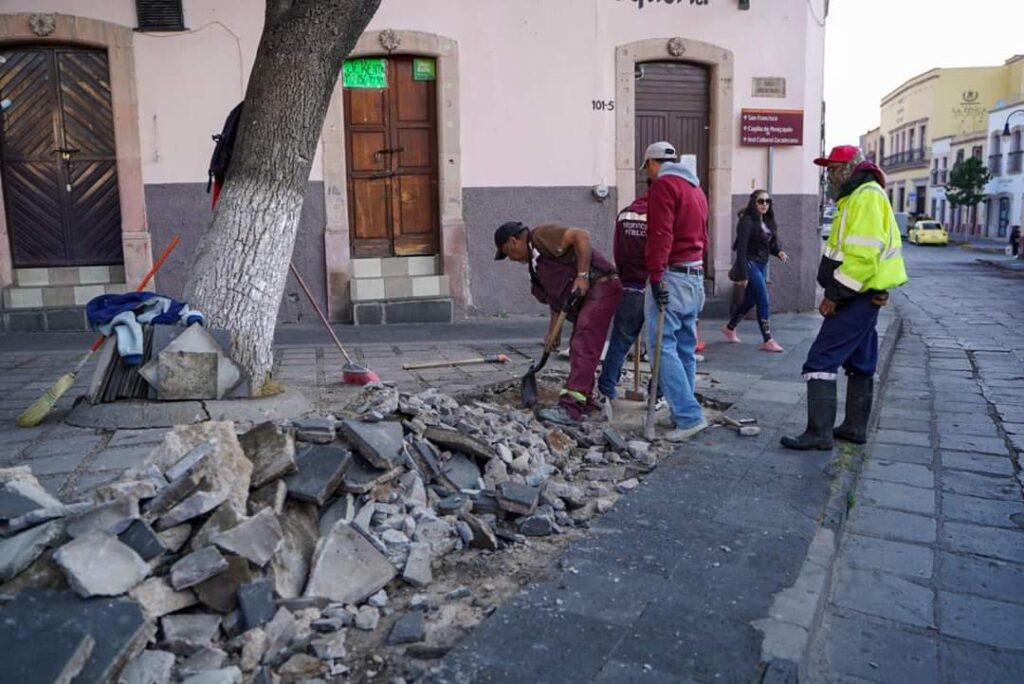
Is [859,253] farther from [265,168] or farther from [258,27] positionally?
[258,27]

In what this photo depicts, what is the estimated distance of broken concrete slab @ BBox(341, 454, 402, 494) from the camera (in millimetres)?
4074

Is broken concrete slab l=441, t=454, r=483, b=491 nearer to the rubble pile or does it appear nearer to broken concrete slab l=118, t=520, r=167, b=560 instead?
the rubble pile

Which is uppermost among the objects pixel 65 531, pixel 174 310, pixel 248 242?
pixel 248 242

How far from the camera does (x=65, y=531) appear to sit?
3.36 meters

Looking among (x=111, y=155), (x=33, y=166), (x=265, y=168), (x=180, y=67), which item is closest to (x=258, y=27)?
(x=180, y=67)

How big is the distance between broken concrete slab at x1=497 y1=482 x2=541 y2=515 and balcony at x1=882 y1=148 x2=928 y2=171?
6917cm

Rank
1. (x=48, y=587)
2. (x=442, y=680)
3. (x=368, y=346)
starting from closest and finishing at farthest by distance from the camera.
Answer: (x=442, y=680), (x=48, y=587), (x=368, y=346)

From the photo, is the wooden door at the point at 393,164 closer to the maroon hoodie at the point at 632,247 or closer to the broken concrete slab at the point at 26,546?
the maroon hoodie at the point at 632,247

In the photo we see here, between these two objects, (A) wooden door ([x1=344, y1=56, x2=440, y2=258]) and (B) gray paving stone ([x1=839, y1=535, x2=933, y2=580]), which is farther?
(A) wooden door ([x1=344, y1=56, x2=440, y2=258])

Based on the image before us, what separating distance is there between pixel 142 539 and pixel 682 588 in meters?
2.09

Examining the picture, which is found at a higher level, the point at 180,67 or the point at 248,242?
the point at 180,67

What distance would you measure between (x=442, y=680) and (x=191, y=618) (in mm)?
988

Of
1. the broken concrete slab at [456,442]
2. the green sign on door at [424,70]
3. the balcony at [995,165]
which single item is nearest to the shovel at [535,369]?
the broken concrete slab at [456,442]

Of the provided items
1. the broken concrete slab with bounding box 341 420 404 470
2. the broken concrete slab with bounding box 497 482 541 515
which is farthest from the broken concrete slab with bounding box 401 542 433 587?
the broken concrete slab with bounding box 497 482 541 515
